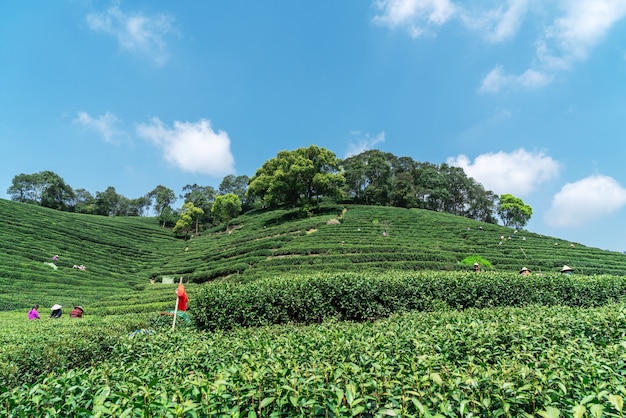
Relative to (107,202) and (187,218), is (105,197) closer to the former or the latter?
(107,202)

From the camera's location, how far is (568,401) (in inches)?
79.4

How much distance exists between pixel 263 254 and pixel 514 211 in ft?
200

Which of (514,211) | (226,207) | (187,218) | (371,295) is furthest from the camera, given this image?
(514,211)

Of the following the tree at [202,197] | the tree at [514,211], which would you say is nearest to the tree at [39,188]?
the tree at [202,197]

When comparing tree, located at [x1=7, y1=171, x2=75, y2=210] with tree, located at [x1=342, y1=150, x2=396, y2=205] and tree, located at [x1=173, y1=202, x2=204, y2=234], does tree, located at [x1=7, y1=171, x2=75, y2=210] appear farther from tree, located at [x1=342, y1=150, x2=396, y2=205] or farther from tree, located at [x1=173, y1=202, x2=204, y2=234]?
tree, located at [x1=342, y1=150, x2=396, y2=205]

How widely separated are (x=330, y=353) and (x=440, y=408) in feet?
5.36

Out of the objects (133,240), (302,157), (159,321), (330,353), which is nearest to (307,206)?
(302,157)

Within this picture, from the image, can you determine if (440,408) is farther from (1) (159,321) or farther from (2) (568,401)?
(1) (159,321)

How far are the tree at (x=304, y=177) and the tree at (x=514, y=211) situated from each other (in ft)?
136

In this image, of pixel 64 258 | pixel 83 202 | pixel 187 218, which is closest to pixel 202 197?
pixel 187 218

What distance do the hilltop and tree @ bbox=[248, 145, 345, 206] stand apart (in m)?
3.00

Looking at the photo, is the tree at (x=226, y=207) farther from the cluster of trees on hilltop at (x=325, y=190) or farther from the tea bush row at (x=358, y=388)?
the tea bush row at (x=358, y=388)

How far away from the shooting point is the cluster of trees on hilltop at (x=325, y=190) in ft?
145

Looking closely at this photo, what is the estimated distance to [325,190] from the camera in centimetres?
4328
